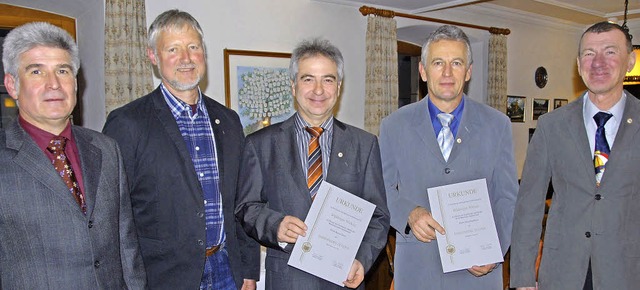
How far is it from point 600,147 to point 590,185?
0.58ft

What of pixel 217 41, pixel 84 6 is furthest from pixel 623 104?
pixel 84 6

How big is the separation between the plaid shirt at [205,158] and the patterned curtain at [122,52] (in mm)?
2883

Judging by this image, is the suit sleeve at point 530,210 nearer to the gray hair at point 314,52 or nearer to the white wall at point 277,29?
the gray hair at point 314,52

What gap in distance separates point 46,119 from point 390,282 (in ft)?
8.93

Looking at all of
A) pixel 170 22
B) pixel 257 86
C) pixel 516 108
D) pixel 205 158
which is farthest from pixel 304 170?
pixel 516 108

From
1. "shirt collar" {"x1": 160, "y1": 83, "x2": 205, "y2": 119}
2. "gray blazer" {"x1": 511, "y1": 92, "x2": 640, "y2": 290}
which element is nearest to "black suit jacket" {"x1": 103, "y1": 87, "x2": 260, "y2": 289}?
"shirt collar" {"x1": 160, "y1": 83, "x2": 205, "y2": 119}

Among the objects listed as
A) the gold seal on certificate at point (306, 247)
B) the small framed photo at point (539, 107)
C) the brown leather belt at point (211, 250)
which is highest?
the small framed photo at point (539, 107)

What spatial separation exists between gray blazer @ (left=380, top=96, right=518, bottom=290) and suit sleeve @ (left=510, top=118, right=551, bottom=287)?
0.07 meters

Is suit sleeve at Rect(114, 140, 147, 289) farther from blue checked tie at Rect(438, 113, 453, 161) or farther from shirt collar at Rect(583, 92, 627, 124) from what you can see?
shirt collar at Rect(583, 92, 627, 124)

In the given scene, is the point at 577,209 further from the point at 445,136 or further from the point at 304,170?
the point at 304,170

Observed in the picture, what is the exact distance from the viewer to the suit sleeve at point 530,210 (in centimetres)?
228

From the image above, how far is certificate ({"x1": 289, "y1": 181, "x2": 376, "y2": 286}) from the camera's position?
6.82 ft

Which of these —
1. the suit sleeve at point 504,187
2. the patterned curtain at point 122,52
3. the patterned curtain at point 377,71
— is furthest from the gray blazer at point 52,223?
the patterned curtain at point 377,71

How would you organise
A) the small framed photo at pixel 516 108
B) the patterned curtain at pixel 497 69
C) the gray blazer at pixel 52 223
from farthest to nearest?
the small framed photo at pixel 516 108 → the patterned curtain at pixel 497 69 → the gray blazer at pixel 52 223
